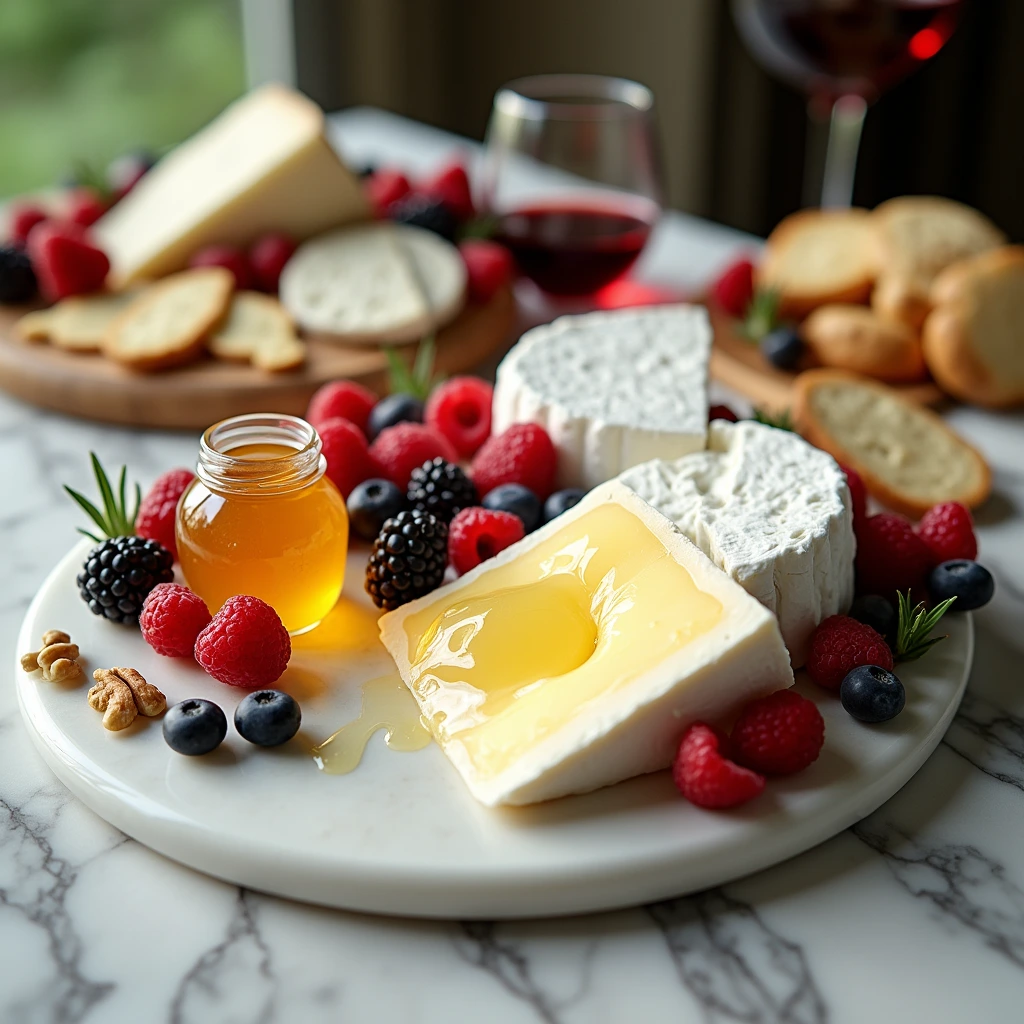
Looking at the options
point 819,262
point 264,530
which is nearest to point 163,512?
point 264,530

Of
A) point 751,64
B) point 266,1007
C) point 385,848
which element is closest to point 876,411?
point 385,848

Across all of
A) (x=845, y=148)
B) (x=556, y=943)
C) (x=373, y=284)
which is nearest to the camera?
(x=556, y=943)

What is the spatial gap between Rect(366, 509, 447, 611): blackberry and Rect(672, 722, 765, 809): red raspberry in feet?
1.50

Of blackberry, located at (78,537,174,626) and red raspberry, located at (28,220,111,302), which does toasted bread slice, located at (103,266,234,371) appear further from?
blackberry, located at (78,537,174,626)

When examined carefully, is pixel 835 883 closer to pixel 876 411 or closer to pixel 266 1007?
pixel 266 1007

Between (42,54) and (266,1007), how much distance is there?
14.4 feet

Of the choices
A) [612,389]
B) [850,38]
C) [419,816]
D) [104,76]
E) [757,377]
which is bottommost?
[104,76]

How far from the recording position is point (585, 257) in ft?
8.15

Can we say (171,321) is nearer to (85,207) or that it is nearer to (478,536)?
(85,207)

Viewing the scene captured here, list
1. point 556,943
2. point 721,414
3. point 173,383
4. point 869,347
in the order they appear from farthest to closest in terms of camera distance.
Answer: point 869,347 < point 173,383 < point 721,414 < point 556,943

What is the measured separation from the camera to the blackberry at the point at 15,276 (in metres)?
2.44

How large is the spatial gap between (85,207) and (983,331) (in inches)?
80.8

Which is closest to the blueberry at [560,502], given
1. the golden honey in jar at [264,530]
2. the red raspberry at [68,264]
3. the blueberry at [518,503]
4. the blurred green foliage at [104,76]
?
the blueberry at [518,503]

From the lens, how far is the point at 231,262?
8.13ft
